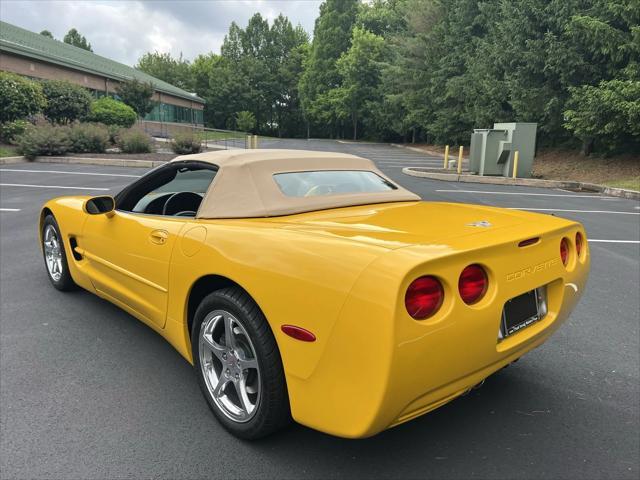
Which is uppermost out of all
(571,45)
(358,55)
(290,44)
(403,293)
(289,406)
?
(290,44)

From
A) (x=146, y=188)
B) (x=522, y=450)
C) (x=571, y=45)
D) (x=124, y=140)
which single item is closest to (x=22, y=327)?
(x=146, y=188)

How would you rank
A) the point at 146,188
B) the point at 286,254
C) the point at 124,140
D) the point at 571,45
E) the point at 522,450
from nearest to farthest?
the point at 286,254, the point at 522,450, the point at 146,188, the point at 571,45, the point at 124,140

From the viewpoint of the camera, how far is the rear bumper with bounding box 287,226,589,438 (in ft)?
5.50

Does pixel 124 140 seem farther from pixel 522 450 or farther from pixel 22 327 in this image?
pixel 522 450

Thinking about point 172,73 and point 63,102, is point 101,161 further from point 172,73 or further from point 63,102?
point 172,73

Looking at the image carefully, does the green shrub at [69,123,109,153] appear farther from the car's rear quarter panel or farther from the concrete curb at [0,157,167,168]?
the car's rear quarter panel

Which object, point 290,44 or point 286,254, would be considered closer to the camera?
point 286,254

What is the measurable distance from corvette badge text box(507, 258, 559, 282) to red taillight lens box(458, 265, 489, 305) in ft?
0.49

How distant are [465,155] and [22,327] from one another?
28.8 meters

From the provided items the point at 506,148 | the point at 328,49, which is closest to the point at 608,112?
the point at 506,148

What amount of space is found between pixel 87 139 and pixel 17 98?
12.2ft

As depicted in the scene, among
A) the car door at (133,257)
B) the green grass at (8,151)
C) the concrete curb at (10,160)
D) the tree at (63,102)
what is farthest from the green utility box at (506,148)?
the tree at (63,102)

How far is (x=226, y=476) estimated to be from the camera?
2.12 meters

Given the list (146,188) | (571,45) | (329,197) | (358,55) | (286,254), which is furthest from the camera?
(358,55)
